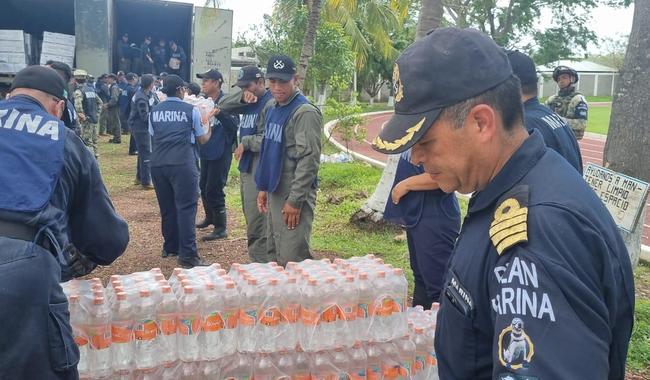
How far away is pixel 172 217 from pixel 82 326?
12.4 ft

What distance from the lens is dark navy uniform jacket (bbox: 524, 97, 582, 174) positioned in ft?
11.5

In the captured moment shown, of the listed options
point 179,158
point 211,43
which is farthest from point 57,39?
point 179,158

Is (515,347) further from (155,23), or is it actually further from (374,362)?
(155,23)

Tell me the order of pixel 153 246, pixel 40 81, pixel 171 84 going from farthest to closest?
pixel 153 246 → pixel 171 84 → pixel 40 81

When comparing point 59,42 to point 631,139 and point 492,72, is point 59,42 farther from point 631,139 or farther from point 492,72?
point 492,72

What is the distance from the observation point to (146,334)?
279 cm

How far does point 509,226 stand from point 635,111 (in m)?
4.86

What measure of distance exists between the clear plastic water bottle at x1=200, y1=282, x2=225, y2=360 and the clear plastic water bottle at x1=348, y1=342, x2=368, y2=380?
2.20 feet

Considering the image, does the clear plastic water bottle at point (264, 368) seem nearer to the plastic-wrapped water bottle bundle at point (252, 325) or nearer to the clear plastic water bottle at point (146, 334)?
the plastic-wrapped water bottle bundle at point (252, 325)

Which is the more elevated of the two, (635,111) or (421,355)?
(635,111)

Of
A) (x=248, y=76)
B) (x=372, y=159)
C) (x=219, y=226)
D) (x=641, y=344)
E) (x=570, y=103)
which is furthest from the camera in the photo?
(x=372, y=159)

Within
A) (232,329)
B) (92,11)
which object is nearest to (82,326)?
(232,329)

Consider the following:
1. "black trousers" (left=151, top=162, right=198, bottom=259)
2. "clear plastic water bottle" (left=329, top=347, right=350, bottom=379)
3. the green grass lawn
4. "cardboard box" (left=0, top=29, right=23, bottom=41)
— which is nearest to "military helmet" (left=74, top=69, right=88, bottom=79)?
"cardboard box" (left=0, top=29, right=23, bottom=41)

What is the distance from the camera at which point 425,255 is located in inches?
153
